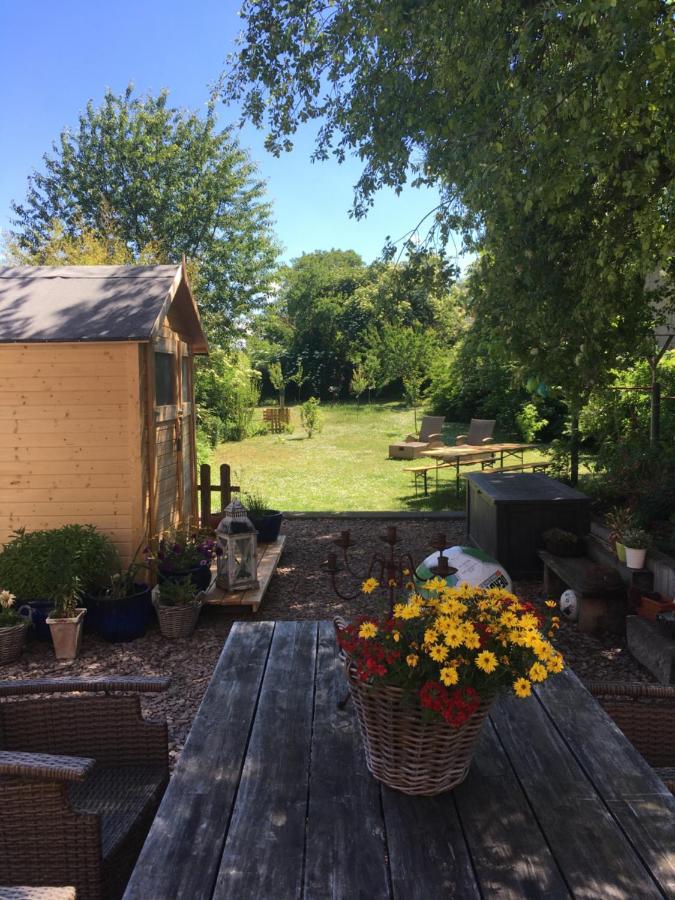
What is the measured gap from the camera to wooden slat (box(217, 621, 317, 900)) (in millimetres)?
1535

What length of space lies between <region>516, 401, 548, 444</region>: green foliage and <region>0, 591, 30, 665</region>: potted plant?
14.9 meters

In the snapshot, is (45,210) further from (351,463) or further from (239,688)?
(239,688)

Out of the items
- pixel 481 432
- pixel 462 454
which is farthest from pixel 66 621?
pixel 481 432

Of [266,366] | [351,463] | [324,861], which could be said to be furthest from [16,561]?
[266,366]

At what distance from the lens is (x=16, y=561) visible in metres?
5.75

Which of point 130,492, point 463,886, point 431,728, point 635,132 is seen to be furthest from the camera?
point 130,492

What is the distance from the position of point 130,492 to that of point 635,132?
4.76 metres

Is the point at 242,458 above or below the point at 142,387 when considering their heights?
below

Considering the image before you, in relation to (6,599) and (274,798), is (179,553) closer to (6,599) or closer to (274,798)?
(6,599)

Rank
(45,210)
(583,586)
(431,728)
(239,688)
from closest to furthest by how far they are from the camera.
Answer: (431,728), (239,688), (583,586), (45,210)

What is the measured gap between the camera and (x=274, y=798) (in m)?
1.84

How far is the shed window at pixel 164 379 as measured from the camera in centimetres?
680

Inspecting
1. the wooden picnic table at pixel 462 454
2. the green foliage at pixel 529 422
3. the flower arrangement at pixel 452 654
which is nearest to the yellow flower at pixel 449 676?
the flower arrangement at pixel 452 654

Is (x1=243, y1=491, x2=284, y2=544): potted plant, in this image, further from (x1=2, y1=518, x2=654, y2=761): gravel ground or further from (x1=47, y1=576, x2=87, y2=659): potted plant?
(x1=47, y1=576, x2=87, y2=659): potted plant
